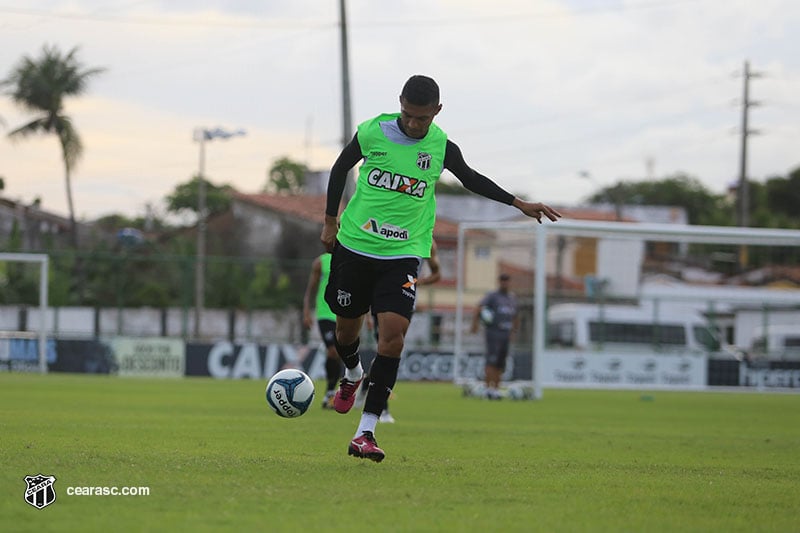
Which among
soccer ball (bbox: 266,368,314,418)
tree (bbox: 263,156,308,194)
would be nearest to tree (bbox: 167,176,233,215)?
tree (bbox: 263,156,308,194)

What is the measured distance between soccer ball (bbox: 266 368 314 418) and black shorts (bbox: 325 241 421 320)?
2.39 ft

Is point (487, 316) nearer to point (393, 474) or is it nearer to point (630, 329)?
point (630, 329)

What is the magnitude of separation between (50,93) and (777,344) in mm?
33667

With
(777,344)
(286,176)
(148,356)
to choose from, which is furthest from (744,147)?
(286,176)

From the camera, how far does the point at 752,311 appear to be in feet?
146

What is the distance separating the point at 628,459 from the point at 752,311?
36.8 metres

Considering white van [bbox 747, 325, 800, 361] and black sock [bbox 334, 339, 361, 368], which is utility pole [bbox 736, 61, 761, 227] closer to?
white van [bbox 747, 325, 800, 361]

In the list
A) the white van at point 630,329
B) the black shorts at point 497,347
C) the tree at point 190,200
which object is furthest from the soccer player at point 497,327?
the tree at point 190,200

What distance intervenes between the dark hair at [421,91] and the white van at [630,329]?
2871 centimetres

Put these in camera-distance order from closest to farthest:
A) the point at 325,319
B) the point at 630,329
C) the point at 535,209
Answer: the point at 535,209
the point at 325,319
the point at 630,329

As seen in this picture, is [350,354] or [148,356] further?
[148,356]

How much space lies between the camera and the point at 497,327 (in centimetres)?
2339

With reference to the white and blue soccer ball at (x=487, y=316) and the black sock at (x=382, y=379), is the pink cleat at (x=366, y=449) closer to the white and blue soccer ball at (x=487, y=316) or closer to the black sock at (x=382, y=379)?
the black sock at (x=382, y=379)

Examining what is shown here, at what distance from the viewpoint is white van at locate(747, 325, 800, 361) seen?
35.2 metres
